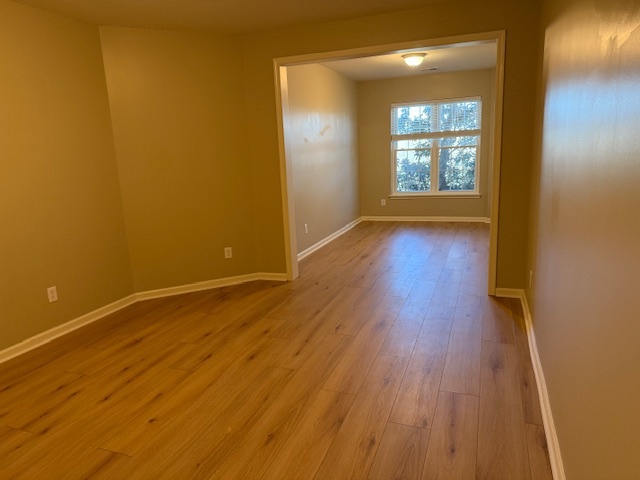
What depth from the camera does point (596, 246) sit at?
1.20m

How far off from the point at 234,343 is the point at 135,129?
216 cm

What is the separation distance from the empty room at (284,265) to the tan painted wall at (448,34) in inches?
0.7

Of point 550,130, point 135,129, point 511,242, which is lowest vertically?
point 511,242

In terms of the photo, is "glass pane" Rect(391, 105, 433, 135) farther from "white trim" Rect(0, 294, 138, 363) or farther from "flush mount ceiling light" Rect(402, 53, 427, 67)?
"white trim" Rect(0, 294, 138, 363)

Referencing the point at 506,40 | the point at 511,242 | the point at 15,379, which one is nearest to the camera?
the point at 15,379

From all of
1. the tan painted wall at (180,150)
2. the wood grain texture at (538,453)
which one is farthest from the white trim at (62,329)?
the wood grain texture at (538,453)

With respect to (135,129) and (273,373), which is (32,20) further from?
(273,373)

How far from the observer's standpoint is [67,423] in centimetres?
203

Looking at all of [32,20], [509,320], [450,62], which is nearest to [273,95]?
[32,20]

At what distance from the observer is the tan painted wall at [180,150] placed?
3582 mm

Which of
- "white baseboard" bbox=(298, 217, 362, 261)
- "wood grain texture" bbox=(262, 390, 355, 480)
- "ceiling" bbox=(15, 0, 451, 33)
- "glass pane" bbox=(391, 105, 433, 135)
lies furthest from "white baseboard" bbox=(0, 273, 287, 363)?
"glass pane" bbox=(391, 105, 433, 135)

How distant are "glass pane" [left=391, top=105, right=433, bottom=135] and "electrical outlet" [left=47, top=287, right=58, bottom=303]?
5937 millimetres

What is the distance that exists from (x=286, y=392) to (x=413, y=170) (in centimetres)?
598

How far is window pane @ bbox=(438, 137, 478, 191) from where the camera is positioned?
7.04 meters
